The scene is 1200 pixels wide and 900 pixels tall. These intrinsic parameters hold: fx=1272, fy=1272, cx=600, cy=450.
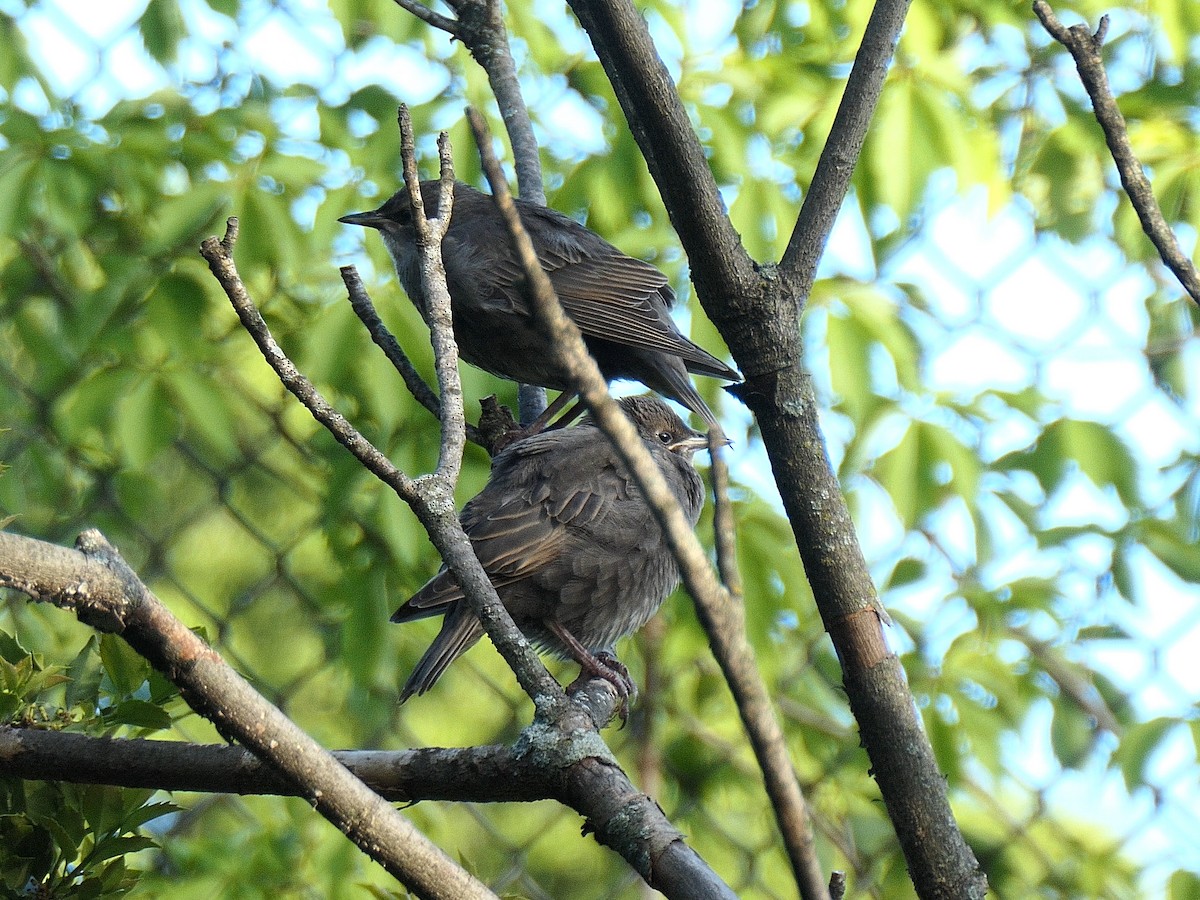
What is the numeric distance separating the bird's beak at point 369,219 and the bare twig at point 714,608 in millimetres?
2618

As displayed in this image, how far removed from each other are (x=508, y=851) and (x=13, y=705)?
2.64 m

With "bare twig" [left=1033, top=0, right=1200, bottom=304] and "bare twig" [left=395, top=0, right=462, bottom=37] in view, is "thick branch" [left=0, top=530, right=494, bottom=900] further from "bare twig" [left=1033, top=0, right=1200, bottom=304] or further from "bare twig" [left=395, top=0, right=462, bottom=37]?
"bare twig" [left=395, top=0, right=462, bottom=37]

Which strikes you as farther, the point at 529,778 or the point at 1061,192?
the point at 1061,192

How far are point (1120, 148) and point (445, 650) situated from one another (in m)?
1.44

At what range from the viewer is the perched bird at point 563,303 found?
10.6 ft

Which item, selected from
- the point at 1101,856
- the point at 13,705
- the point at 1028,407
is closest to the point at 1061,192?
the point at 1028,407

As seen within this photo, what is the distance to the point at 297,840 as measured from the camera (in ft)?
10.0

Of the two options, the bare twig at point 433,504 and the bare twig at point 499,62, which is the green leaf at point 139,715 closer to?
the bare twig at point 433,504

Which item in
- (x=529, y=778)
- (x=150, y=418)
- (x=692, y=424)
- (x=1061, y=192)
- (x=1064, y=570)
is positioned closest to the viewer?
(x=529, y=778)

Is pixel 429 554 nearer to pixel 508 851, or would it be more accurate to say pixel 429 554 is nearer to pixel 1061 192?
pixel 508 851

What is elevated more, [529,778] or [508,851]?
[529,778]

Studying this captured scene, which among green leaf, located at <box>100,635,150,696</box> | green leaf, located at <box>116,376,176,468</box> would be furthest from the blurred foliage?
green leaf, located at <box>100,635,150,696</box>

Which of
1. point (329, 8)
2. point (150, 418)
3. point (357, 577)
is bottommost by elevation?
point (357, 577)

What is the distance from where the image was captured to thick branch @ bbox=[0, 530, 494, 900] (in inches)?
37.2
